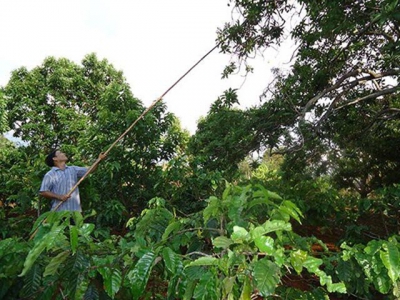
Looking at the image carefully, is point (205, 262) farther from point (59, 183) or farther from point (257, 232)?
point (59, 183)

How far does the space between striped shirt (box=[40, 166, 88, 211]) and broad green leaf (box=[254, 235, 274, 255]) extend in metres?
2.78

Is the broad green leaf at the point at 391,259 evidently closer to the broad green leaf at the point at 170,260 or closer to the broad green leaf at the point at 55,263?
the broad green leaf at the point at 170,260

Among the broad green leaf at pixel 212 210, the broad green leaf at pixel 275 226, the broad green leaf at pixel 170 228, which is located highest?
the broad green leaf at pixel 212 210

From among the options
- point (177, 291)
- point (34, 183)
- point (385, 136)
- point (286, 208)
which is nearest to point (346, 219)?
point (286, 208)

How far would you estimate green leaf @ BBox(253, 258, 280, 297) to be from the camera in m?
0.94

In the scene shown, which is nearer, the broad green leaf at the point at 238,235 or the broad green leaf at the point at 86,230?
the broad green leaf at the point at 238,235

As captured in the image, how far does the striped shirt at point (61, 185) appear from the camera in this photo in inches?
134

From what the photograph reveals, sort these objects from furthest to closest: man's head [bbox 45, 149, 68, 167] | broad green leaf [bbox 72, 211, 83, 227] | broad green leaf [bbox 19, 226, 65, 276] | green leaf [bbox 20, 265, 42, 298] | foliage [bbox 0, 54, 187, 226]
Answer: foliage [bbox 0, 54, 187, 226], man's head [bbox 45, 149, 68, 167], broad green leaf [bbox 72, 211, 83, 227], green leaf [bbox 20, 265, 42, 298], broad green leaf [bbox 19, 226, 65, 276]

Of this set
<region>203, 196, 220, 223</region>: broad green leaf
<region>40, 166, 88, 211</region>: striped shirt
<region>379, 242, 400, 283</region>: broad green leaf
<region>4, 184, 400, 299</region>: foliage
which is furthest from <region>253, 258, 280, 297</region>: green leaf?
<region>40, 166, 88, 211</region>: striped shirt

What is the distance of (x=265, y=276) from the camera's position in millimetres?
961

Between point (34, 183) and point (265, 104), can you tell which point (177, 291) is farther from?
point (265, 104)

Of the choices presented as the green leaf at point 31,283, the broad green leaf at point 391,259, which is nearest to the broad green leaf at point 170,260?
the green leaf at point 31,283

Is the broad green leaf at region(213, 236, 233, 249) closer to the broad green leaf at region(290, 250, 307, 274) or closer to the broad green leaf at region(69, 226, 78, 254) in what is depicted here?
the broad green leaf at region(290, 250, 307, 274)

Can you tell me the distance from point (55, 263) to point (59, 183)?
8.40ft
